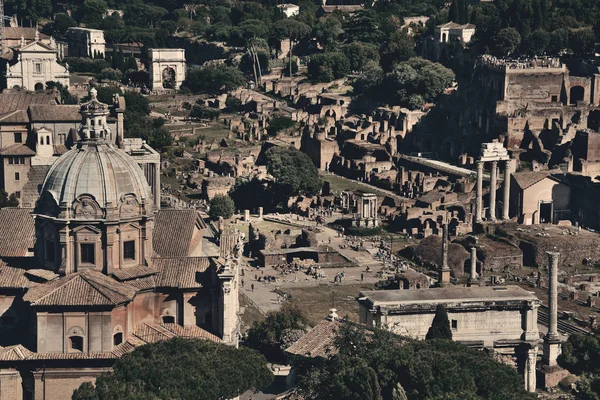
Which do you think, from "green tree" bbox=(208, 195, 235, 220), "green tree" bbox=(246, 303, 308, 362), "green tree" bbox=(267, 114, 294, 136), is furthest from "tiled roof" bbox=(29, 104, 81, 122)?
"green tree" bbox=(267, 114, 294, 136)

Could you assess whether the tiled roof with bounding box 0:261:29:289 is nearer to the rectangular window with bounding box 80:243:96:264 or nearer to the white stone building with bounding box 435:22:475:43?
the rectangular window with bounding box 80:243:96:264

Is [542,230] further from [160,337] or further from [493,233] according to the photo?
[160,337]

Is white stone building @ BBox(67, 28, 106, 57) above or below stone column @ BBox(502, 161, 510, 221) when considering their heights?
above

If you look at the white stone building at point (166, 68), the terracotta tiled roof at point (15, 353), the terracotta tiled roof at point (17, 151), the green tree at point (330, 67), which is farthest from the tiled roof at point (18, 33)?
the terracotta tiled roof at point (15, 353)

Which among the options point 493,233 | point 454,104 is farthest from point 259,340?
point 454,104

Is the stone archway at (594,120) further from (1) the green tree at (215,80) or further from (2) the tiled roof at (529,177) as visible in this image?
(1) the green tree at (215,80)
